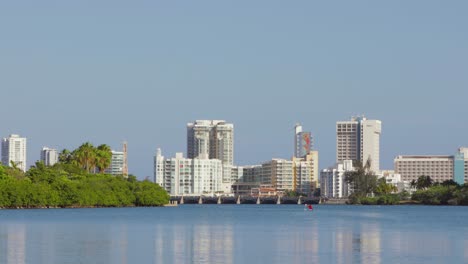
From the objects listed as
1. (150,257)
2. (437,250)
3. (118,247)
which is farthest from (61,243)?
(437,250)

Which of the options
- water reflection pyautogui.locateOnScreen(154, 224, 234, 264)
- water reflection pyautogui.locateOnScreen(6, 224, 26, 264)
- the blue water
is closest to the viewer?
water reflection pyautogui.locateOnScreen(6, 224, 26, 264)

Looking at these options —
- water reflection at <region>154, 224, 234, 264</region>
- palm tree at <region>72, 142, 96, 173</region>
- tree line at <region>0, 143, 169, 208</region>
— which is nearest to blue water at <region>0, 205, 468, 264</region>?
water reflection at <region>154, 224, 234, 264</region>

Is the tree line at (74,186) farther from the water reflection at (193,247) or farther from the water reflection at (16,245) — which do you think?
the water reflection at (193,247)

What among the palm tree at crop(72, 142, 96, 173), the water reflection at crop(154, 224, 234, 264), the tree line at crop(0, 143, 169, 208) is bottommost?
the water reflection at crop(154, 224, 234, 264)

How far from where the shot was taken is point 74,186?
154125 mm

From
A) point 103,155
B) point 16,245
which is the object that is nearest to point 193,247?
point 16,245

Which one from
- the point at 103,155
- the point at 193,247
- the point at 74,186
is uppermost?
the point at 103,155

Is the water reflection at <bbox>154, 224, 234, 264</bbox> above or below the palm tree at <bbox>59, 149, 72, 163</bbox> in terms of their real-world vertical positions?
below

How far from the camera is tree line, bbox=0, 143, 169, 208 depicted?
478 feet

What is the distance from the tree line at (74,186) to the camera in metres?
146

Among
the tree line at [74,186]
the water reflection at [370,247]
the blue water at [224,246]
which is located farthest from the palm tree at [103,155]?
the water reflection at [370,247]

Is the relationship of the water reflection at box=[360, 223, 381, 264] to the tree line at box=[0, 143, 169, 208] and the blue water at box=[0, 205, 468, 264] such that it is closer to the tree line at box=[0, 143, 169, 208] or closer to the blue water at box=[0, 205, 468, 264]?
the blue water at box=[0, 205, 468, 264]

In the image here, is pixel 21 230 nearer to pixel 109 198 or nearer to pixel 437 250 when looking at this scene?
pixel 437 250

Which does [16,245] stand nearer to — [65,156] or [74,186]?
[74,186]
